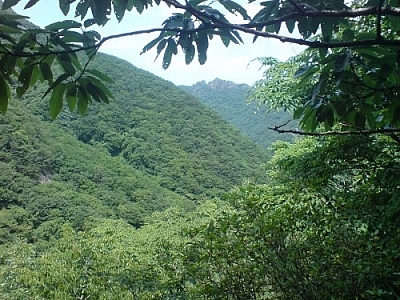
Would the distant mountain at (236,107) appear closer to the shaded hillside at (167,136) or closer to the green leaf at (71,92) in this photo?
the shaded hillside at (167,136)

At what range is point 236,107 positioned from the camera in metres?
26.0

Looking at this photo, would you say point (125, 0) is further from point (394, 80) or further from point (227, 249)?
point (227, 249)

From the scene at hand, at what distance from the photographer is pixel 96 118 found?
1978cm

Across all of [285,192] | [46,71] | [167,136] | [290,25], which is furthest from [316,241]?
[167,136]

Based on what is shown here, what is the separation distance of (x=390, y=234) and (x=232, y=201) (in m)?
0.76

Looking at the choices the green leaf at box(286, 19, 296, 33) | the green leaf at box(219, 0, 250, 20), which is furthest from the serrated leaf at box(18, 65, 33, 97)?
the green leaf at box(286, 19, 296, 33)

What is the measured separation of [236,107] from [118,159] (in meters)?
10.2

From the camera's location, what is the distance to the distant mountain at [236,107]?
2042 cm

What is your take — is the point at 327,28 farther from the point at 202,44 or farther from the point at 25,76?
the point at 25,76

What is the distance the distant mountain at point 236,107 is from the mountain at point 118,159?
819 millimetres

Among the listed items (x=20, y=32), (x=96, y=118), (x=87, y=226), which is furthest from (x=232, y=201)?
(x=96, y=118)

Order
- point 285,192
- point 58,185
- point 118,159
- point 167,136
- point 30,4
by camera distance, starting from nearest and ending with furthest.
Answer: point 30,4 < point 285,192 < point 58,185 < point 118,159 < point 167,136

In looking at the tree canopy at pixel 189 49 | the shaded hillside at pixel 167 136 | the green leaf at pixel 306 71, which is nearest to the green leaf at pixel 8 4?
the tree canopy at pixel 189 49

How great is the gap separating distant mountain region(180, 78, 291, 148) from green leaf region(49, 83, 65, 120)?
48.0 feet
